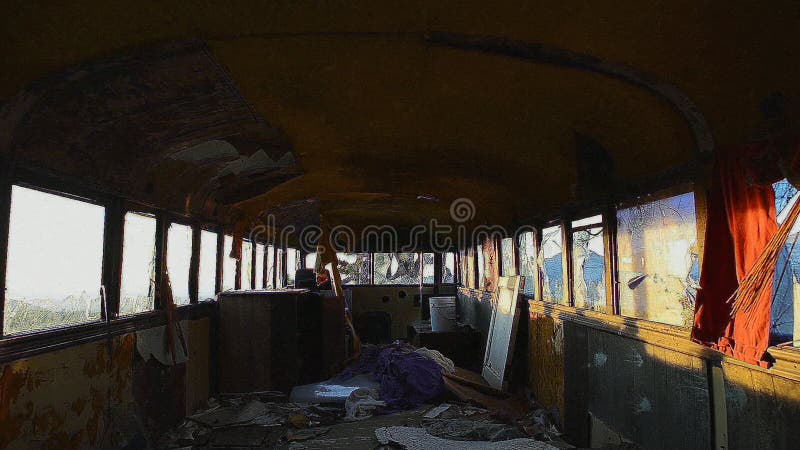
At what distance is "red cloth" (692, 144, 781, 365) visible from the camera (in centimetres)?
270

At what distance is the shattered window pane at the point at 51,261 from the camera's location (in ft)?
11.6

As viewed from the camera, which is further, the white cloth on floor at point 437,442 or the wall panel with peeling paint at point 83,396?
the white cloth on floor at point 437,442

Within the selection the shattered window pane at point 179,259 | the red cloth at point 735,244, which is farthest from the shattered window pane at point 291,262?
the red cloth at point 735,244

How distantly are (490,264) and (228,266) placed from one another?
15.9ft

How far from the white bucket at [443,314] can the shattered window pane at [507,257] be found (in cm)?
183

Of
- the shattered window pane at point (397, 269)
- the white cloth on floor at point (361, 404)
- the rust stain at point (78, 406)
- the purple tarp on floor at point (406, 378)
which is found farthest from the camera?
the shattered window pane at point (397, 269)

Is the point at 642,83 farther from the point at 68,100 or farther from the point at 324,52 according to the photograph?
the point at 68,100

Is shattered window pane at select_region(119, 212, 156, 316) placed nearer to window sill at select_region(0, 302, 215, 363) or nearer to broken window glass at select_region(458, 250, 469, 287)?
window sill at select_region(0, 302, 215, 363)

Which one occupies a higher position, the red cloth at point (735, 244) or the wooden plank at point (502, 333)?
the red cloth at point (735, 244)

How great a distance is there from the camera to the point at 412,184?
8375 millimetres

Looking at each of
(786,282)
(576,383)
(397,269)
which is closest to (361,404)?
(576,383)

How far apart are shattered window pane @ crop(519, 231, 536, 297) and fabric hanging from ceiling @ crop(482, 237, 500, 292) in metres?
1.36

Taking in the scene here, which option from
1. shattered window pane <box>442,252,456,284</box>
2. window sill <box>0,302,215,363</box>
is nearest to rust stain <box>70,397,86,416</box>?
window sill <box>0,302,215,363</box>

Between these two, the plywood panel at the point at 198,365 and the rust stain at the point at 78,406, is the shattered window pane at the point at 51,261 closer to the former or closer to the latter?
the rust stain at the point at 78,406
